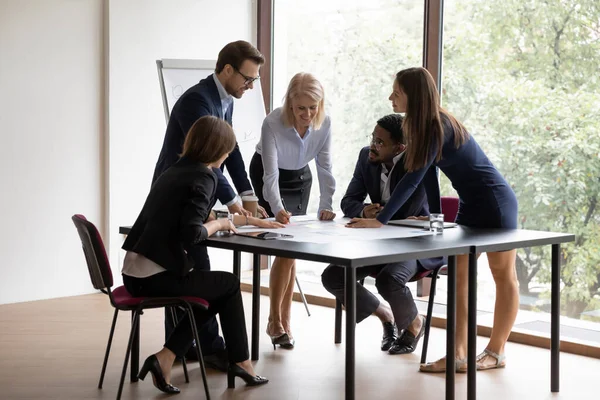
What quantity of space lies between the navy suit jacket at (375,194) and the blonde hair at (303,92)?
37 cm

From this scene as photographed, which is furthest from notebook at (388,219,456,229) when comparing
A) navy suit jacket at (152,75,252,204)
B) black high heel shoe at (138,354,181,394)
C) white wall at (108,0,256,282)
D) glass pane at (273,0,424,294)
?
white wall at (108,0,256,282)

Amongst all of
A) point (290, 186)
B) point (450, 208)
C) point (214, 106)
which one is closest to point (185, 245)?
point (214, 106)

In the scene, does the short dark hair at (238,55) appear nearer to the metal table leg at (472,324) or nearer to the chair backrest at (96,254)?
the chair backrest at (96,254)

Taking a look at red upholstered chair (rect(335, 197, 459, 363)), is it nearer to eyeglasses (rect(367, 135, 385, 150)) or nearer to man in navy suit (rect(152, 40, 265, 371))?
eyeglasses (rect(367, 135, 385, 150))

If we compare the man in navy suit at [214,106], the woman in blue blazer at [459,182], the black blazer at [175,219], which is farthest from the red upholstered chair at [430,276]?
the black blazer at [175,219]

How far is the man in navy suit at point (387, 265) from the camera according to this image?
13.4 feet

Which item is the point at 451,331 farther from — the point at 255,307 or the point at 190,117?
the point at 190,117

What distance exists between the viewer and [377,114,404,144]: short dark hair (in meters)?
4.20

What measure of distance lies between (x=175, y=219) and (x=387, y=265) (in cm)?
124

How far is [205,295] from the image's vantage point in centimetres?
341

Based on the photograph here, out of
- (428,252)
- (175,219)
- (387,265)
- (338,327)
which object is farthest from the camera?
(338,327)

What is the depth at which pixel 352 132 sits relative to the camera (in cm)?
611

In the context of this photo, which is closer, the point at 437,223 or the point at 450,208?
the point at 437,223

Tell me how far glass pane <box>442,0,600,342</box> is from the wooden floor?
566 millimetres
